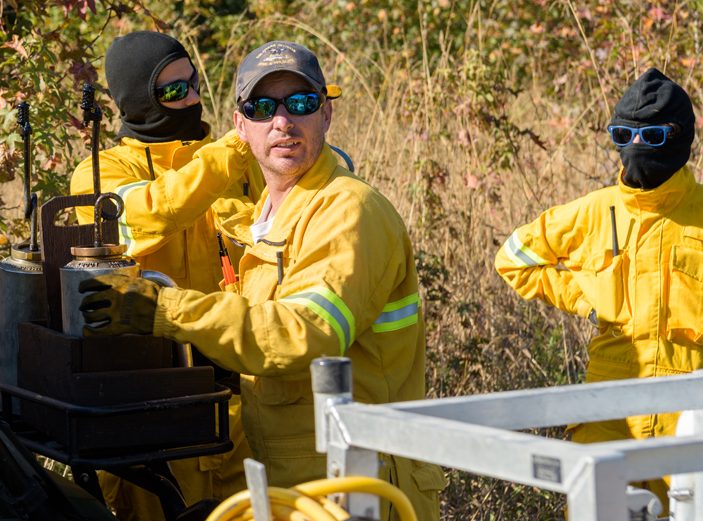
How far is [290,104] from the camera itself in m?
3.20

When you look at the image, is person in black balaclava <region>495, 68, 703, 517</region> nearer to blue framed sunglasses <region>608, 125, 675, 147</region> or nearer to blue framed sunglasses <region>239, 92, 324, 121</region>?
blue framed sunglasses <region>608, 125, 675, 147</region>

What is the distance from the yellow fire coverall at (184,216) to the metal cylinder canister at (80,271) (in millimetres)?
575

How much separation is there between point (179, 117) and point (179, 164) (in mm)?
168

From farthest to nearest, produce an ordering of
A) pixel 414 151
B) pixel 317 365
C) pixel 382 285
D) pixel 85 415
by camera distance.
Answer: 1. pixel 414 151
2. pixel 382 285
3. pixel 85 415
4. pixel 317 365

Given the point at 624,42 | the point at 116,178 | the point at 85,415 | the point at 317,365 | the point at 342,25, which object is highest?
the point at 342,25

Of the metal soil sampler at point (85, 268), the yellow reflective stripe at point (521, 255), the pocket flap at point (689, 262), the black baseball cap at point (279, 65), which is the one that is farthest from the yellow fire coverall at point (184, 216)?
the pocket flap at point (689, 262)

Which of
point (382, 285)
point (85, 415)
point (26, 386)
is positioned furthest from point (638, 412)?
point (26, 386)

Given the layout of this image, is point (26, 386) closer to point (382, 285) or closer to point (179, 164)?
point (382, 285)

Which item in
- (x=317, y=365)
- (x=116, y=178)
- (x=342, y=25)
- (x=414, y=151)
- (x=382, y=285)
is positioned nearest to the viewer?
(x=317, y=365)

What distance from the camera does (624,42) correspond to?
6.93m

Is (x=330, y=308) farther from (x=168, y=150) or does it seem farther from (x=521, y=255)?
(x=521, y=255)

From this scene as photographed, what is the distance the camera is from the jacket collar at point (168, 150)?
413 centimetres

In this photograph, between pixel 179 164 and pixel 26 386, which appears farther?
pixel 179 164

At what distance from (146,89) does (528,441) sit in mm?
2707
